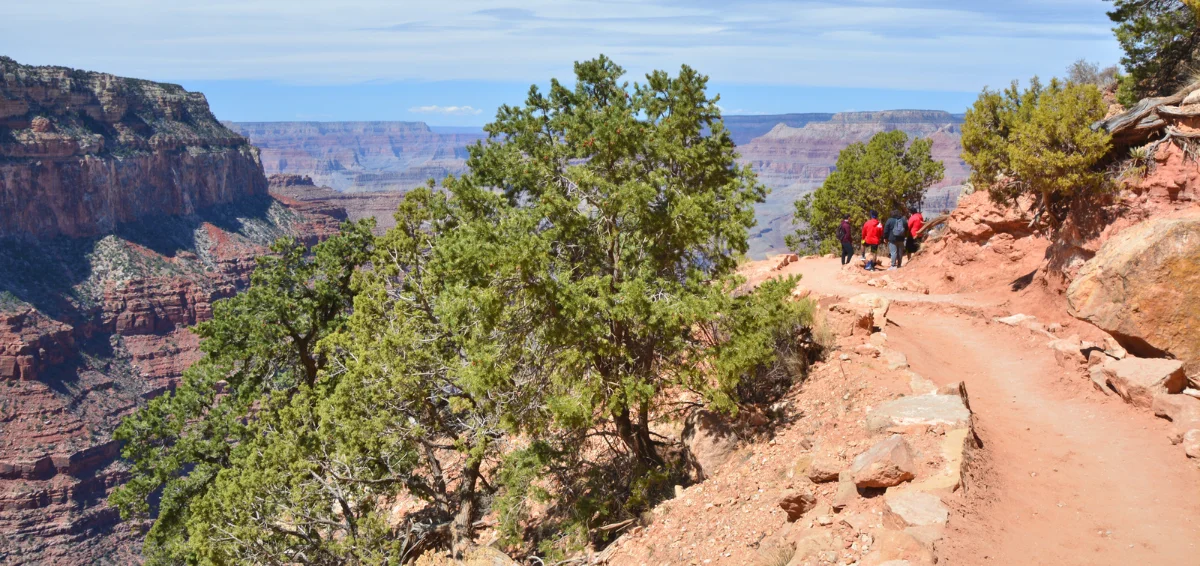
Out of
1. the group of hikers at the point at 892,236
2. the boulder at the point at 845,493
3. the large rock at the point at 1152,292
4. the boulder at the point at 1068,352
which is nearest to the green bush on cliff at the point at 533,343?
the boulder at the point at 845,493

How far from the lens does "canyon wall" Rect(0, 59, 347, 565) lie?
76938 millimetres

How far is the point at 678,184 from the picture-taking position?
14.2 m

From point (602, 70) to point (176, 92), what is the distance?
144m

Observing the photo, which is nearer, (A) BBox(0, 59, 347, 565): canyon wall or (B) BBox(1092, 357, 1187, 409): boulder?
(B) BBox(1092, 357, 1187, 409): boulder

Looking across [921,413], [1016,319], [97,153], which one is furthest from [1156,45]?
[97,153]

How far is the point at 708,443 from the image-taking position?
14.3 metres

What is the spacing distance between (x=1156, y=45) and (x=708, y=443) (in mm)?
20975

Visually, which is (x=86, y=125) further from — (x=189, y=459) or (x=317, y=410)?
(x=317, y=410)

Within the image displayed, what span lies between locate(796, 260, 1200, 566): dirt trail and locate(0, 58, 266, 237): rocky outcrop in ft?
388

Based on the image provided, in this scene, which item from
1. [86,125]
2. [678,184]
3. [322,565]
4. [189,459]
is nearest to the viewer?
[678,184]

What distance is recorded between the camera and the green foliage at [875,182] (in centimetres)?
3378

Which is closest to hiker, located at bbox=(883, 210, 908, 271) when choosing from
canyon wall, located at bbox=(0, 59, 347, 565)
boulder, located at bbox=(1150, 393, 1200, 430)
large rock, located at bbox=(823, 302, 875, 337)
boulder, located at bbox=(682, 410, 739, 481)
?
large rock, located at bbox=(823, 302, 875, 337)

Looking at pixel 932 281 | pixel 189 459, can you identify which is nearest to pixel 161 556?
pixel 189 459

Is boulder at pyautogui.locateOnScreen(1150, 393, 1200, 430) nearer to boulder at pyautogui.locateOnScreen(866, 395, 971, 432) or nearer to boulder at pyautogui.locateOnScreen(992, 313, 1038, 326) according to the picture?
boulder at pyautogui.locateOnScreen(866, 395, 971, 432)
